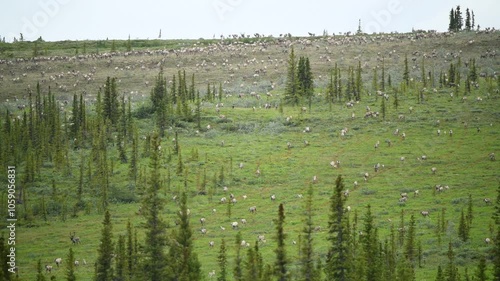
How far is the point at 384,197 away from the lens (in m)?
77.1

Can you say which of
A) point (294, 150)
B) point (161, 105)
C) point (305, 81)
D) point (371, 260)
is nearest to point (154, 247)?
point (371, 260)

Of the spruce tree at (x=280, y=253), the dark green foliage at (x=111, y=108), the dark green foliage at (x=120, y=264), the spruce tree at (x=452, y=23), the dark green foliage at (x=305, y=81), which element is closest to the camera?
the spruce tree at (x=280, y=253)

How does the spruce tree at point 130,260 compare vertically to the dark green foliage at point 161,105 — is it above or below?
below

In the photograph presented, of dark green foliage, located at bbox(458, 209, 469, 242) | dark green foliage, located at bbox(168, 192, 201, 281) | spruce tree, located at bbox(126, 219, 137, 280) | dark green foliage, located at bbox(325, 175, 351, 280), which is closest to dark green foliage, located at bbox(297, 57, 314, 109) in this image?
dark green foliage, located at bbox(458, 209, 469, 242)

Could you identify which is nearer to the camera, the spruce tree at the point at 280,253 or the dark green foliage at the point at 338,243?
the spruce tree at the point at 280,253

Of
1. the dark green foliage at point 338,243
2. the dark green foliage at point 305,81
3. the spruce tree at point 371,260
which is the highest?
the dark green foliage at point 305,81

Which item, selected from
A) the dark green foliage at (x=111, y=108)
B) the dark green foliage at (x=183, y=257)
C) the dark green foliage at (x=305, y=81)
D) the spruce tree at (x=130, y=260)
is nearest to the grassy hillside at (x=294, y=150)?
the dark green foliage at (x=305, y=81)

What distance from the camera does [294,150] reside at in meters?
97.2

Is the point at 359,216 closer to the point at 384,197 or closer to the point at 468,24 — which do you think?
the point at 384,197

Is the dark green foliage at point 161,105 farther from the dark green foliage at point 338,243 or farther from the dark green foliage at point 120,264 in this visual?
the dark green foliage at point 338,243

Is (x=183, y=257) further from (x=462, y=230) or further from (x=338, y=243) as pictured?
(x=462, y=230)

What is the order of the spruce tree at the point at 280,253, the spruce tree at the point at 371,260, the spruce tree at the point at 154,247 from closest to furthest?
the spruce tree at the point at 280,253
the spruce tree at the point at 154,247
the spruce tree at the point at 371,260

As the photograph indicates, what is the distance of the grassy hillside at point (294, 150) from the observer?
67562 millimetres

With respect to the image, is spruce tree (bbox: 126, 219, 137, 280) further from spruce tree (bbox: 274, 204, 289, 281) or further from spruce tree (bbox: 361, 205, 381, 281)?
spruce tree (bbox: 361, 205, 381, 281)
